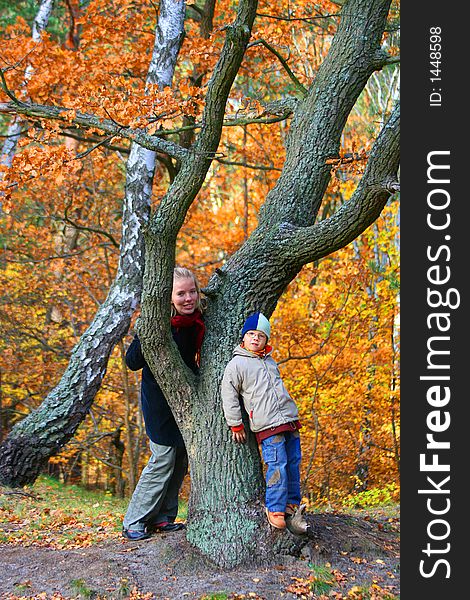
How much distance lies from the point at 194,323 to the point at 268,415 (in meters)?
0.93

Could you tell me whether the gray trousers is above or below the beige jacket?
below

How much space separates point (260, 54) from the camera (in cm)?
987

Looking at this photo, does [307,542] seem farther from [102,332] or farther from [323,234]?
[102,332]

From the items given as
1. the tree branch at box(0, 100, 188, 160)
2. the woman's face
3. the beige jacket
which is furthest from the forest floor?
the tree branch at box(0, 100, 188, 160)

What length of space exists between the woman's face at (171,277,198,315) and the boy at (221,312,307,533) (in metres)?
0.46

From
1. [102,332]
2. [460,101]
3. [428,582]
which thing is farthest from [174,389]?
[102,332]

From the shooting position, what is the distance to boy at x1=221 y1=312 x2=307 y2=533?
13.6ft

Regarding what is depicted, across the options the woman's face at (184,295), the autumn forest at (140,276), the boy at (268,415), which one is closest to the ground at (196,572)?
the boy at (268,415)

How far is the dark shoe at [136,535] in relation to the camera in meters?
4.73

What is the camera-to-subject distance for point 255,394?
4.19m

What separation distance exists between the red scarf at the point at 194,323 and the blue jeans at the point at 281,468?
0.89 m

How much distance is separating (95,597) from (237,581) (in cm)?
81

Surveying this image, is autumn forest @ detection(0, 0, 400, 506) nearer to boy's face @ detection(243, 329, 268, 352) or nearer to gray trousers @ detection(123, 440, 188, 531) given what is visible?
boy's face @ detection(243, 329, 268, 352)

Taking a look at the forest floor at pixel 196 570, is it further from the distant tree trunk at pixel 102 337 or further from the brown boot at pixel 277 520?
the distant tree trunk at pixel 102 337
